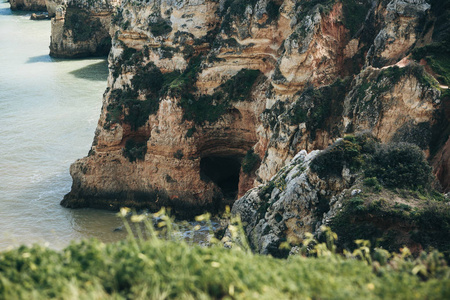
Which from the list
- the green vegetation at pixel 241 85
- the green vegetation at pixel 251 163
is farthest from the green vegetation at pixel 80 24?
the green vegetation at pixel 251 163

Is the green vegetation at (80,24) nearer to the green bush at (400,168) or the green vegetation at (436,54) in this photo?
the green vegetation at (436,54)

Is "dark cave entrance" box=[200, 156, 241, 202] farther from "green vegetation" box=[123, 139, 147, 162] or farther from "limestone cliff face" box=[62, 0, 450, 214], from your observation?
"green vegetation" box=[123, 139, 147, 162]

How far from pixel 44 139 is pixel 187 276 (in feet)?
107

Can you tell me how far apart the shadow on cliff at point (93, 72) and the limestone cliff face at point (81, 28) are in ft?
16.9

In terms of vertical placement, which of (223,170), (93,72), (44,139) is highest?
(93,72)

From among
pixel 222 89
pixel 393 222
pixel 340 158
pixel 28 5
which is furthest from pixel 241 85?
pixel 28 5

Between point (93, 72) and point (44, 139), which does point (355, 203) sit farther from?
point (93, 72)

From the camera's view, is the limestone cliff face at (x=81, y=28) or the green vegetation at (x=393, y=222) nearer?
the green vegetation at (x=393, y=222)

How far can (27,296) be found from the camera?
7.93 m

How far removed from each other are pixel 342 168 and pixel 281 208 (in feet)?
6.67

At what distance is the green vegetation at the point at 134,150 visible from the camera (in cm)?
2897

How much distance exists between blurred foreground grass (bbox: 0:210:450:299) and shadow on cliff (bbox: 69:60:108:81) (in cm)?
4595

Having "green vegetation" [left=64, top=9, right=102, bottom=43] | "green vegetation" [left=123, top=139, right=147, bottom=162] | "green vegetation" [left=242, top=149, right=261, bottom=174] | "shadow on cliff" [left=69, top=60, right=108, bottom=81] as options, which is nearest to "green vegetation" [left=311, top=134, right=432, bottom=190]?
"green vegetation" [left=242, top=149, right=261, bottom=174]

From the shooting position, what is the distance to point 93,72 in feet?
184
